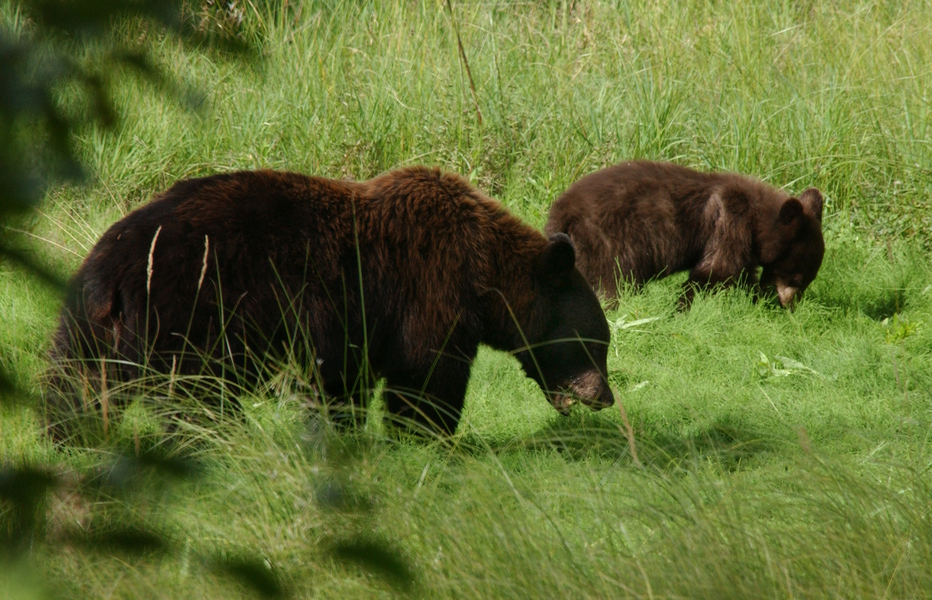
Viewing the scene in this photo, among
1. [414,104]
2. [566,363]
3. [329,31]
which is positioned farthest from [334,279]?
[329,31]

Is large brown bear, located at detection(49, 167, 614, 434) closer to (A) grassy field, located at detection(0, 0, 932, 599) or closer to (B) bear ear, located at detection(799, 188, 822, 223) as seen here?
(A) grassy field, located at detection(0, 0, 932, 599)

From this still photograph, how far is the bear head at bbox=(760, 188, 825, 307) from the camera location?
7793 millimetres

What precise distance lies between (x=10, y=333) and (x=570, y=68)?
664cm

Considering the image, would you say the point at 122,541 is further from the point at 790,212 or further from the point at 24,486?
the point at 790,212

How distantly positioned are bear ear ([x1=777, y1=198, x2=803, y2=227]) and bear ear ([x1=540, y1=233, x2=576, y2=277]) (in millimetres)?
3434

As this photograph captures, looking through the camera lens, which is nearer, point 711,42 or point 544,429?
point 544,429

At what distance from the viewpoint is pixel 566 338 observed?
16.6 feet

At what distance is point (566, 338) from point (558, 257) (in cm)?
45

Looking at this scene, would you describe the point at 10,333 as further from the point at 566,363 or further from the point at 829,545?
the point at 829,545

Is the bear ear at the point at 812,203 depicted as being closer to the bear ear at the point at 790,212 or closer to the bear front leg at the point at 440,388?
the bear ear at the point at 790,212

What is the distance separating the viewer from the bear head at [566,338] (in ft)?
16.4

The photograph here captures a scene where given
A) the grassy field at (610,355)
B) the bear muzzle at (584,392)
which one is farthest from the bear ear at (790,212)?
the bear muzzle at (584,392)

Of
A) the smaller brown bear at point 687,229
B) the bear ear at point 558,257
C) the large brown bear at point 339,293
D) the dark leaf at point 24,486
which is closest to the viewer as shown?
the dark leaf at point 24,486

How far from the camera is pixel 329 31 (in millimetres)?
10023
